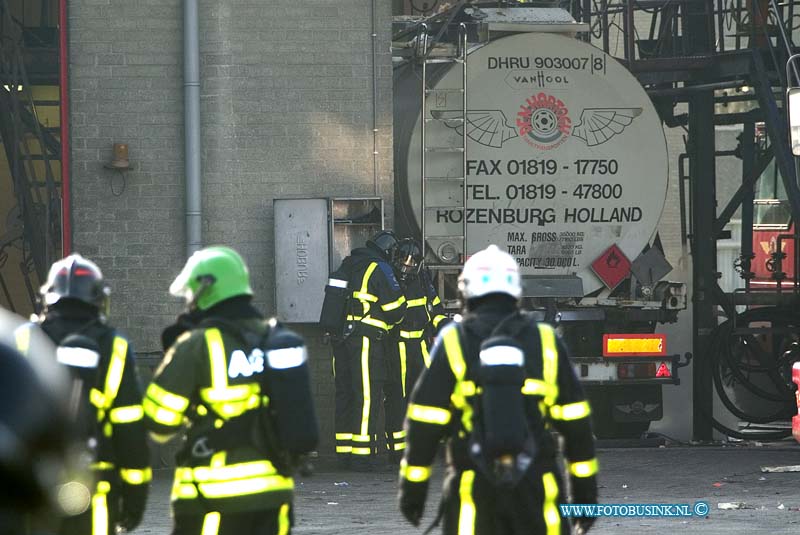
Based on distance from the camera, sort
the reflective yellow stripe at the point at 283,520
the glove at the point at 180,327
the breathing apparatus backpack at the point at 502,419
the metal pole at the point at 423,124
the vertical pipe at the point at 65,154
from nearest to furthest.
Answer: the breathing apparatus backpack at the point at 502,419
the reflective yellow stripe at the point at 283,520
the glove at the point at 180,327
the vertical pipe at the point at 65,154
the metal pole at the point at 423,124

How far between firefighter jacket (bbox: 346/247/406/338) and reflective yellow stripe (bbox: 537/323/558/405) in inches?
262

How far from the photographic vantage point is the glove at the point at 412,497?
5133mm

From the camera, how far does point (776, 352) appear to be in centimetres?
1462

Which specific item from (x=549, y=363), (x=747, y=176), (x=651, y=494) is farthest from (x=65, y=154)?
(x=549, y=363)

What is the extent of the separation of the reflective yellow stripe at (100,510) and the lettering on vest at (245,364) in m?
0.71

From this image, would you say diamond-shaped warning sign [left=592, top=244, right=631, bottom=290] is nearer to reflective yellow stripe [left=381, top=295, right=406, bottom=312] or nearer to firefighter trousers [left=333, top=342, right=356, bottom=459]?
reflective yellow stripe [left=381, top=295, right=406, bottom=312]

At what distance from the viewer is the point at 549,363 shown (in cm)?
512

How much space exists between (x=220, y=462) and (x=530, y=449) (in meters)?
0.98

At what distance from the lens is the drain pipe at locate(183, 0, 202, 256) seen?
11922 millimetres

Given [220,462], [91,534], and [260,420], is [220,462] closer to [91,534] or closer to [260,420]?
[260,420]

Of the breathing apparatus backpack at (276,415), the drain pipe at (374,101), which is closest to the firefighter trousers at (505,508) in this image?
the breathing apparatus backpack at (276,415)

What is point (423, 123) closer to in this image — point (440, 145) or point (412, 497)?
point (440, 145)

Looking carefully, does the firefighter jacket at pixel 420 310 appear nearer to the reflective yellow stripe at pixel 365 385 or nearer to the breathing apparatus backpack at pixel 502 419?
the reflective yellow stripe at pixel 365 385

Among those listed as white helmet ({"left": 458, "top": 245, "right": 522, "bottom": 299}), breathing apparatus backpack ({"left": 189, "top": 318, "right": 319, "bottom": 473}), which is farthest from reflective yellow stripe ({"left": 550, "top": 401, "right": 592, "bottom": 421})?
breathing apparatus backpack ({"left": 189, "top": 318, "right": 319, "bottom": 473})
